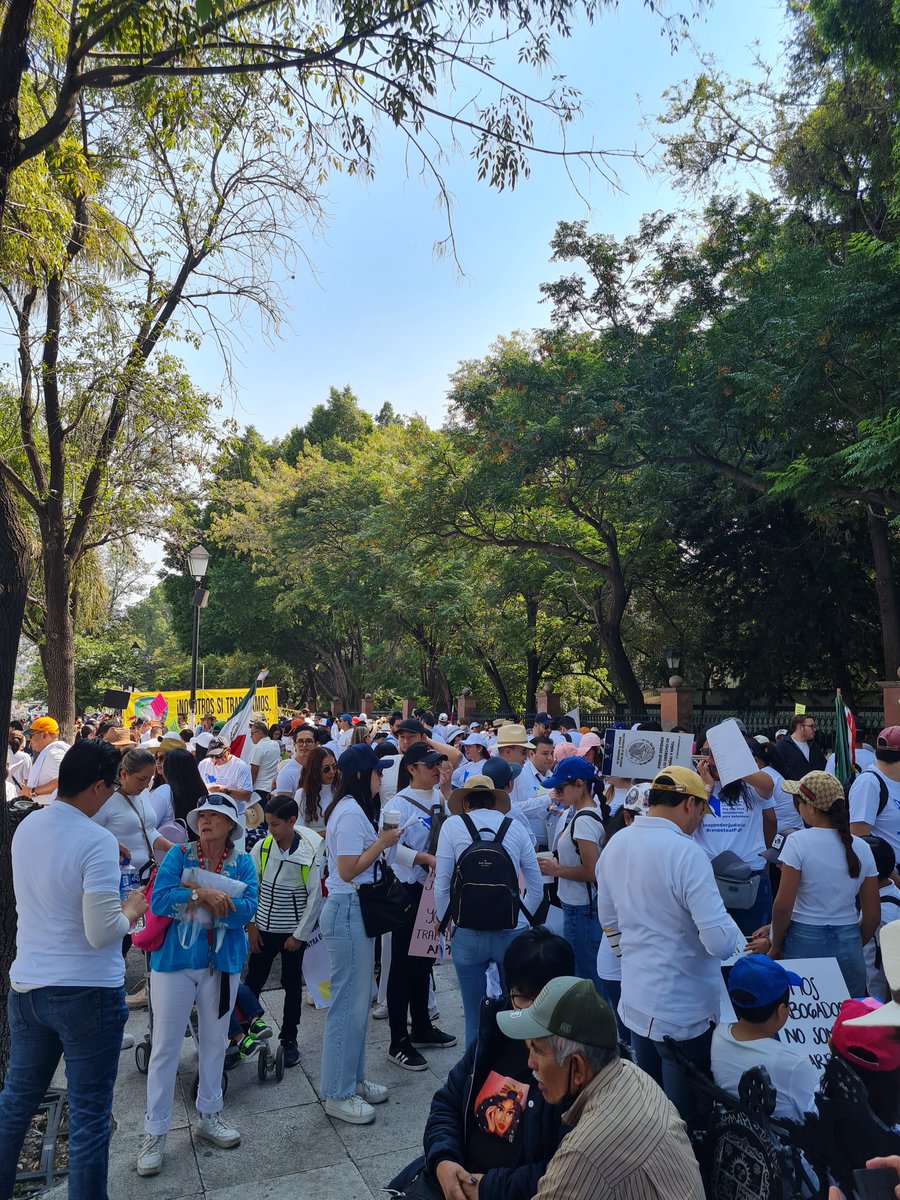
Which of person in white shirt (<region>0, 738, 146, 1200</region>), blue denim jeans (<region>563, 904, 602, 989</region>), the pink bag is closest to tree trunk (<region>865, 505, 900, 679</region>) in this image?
blue denim jeans (<region>563, 904, 602, 989</region>)

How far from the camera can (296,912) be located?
576 centimetres

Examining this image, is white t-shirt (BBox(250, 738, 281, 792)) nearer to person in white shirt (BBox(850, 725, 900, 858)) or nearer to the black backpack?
the black backpack

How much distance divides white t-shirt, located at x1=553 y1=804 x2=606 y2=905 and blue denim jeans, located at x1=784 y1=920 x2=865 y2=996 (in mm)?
1133

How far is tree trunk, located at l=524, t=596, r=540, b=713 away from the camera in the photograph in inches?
1097

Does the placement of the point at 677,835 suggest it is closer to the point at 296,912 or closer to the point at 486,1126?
the point at 486,1126

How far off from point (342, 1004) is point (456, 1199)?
2314 millimetres

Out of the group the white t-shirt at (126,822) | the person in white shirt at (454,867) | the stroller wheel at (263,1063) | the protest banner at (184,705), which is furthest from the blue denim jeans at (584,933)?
the protest banner at (184,705)

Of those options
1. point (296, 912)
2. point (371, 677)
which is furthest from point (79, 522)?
point (371, 677)

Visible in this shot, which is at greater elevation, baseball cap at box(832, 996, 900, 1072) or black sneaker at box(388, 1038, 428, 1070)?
baseball cap at box(832, 996, 900, 1072)

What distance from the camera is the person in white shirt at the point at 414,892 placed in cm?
573

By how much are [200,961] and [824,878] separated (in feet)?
10.3

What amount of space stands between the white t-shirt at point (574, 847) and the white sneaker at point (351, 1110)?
156cm

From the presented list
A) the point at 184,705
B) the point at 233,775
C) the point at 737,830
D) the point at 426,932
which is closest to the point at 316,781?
the point at 426,932

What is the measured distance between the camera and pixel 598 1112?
7.25 ft
